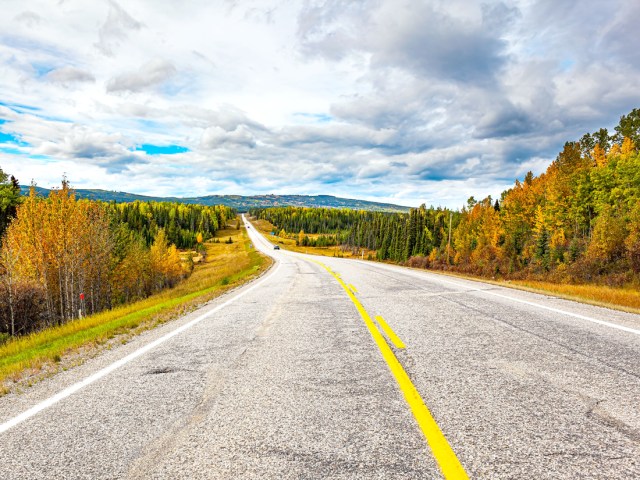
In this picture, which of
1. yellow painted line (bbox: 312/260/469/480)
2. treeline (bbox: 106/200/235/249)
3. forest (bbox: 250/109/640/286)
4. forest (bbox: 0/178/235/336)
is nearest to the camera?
yellow painted line (bbox: 312/260/469/480)

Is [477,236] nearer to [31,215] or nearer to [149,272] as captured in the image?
[149,272]

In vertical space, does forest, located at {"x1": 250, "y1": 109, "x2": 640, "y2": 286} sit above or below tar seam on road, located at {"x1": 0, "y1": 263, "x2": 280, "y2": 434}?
above

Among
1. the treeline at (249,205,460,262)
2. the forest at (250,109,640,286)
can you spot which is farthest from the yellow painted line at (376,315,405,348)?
the treeline at (249,205,460,262)

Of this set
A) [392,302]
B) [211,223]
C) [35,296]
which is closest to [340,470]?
[392,302]

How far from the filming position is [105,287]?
130 feet

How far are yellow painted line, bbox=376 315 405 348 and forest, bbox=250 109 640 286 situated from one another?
23.9 metres

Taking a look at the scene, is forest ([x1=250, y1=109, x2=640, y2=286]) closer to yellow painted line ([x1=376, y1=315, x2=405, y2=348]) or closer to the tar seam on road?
yellow painted line ([x1=376, y1=315, x2=405, y2=348])

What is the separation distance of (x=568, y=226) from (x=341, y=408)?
54495mm

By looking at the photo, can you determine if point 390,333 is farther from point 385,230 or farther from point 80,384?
point 385,230

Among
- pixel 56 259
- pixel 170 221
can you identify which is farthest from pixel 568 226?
pixel 170 221

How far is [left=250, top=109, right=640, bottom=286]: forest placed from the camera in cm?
3001

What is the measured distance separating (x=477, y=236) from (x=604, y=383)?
2784 inches

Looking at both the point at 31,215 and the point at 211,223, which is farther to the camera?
the point at 211,223

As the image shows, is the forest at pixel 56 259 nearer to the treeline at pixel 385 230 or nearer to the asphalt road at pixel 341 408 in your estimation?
the asphalt road at pixel 341 408
